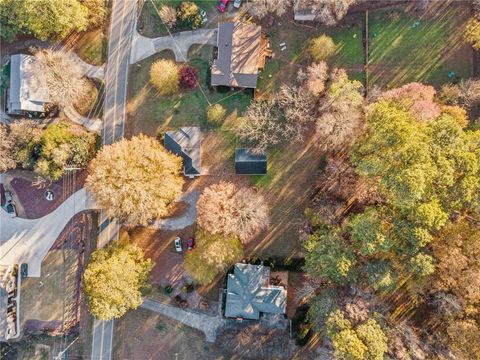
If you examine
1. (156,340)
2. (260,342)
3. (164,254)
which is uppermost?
(164,254)

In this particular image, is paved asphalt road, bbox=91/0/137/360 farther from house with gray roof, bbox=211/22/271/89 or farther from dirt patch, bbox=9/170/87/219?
house with gray roof, bbox=211/22/271/89

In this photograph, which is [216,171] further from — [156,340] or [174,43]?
[156,340]

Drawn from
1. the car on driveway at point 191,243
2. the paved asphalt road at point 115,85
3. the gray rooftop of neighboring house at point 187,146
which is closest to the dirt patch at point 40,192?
the paved asphalt road at point 115,85

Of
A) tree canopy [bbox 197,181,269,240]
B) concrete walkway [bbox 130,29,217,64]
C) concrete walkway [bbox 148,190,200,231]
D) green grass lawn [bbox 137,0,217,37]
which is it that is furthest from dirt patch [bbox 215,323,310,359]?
green grass lawn [bbox 137,0,217,37]

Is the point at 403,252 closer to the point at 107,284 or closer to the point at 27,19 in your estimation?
the point at 107,284

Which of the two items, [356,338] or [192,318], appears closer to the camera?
[356,338]

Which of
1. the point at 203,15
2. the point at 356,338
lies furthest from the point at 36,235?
the point at 356,338

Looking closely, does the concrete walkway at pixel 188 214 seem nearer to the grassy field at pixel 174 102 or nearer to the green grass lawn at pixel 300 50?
the grassy field at pixel 174 102
